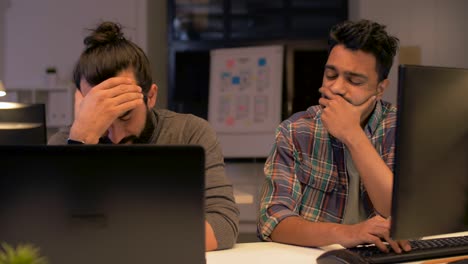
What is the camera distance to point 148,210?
81 cm

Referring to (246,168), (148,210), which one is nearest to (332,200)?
(148,210)

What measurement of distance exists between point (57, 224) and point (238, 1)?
13.7 ft

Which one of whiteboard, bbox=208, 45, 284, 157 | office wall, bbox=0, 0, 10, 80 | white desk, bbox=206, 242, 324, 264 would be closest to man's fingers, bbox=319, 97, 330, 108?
white desk, bbox=206, 242, 324, 264

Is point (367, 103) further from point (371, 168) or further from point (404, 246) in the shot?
point (404, 246)

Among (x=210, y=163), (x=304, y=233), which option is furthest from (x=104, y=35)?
(x=304, y=233)

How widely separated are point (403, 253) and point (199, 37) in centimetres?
387

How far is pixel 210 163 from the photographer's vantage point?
1.47 meters

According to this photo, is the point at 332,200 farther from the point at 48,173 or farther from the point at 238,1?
the point at 238,1

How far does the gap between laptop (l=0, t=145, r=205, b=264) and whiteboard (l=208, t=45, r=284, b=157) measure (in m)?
3.64

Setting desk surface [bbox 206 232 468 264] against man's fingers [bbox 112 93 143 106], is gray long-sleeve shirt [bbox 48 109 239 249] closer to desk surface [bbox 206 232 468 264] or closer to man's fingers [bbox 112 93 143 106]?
desk surface [bbox 206 232 468 264]

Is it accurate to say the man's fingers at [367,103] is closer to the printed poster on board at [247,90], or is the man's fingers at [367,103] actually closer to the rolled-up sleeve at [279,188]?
the rolled-up sleeve at [279,188]

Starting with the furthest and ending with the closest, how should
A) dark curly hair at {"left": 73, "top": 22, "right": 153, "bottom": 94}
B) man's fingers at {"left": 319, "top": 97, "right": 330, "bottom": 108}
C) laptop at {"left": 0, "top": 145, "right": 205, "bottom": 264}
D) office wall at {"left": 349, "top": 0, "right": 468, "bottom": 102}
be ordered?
office wall at {"left": 349, "top": 0, "right": 468, "bottom": 102} → man's fingers at {"left": 319, "top": 97, "right": 330, "bottom": 108} → dark curly hair at {"left": 73, "top": 22, "right": 153, "bottom": 94} → laptop at {"left": 0, "top": 145, "right": 205, "bottom": 264}

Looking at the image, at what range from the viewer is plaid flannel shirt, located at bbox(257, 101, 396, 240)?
5.22ft

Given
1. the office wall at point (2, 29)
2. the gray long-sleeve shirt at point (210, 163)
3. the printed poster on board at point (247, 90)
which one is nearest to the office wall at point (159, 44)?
the printed poster on board at point (247, 90)
